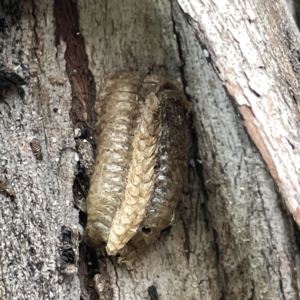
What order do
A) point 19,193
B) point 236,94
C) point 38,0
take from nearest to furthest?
1. point 236,94
2. point 19,193
3. point 38,0

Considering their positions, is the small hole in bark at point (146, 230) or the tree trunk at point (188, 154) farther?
the small hole in bark at point (146, 230)

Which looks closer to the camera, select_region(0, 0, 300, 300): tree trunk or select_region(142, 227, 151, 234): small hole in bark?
select_region(0, 0, 300, 300): tree trunk

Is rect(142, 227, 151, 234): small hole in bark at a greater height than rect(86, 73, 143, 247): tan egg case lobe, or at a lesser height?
lesser

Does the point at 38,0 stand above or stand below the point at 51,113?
above

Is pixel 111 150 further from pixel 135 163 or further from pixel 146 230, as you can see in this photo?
pixel 146 230

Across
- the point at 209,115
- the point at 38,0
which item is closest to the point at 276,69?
the point at 209,115

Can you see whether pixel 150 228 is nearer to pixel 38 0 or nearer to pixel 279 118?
pixel 279 118

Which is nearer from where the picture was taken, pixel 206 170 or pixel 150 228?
pixel 150 228
